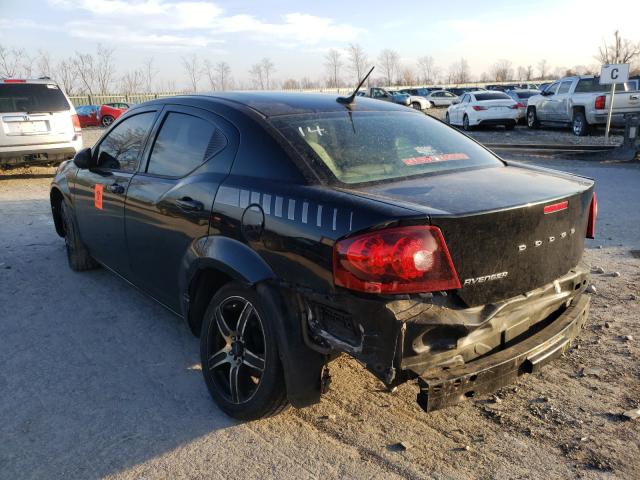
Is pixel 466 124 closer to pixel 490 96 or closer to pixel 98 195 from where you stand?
pixel 490 96

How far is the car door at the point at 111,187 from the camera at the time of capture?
13.1ft

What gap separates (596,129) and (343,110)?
17398mm

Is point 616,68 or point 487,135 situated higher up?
point 616,68

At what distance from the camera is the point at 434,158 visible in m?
3.19

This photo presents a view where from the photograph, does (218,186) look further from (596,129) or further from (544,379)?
(596,129)

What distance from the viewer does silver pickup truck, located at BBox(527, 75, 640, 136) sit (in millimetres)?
15914

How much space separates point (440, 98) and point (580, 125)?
25783 millimetres

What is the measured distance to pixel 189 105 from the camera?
11.7 ft

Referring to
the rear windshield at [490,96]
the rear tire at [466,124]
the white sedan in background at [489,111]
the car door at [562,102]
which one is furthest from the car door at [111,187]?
the rear windshield at [490,96]

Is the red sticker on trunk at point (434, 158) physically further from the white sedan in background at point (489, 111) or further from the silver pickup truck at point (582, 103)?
the white sedan in background at point (489, 111)

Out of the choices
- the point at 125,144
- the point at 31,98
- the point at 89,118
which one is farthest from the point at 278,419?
the point at 89,118

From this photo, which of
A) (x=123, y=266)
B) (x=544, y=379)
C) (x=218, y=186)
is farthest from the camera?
(x=123, y=266)

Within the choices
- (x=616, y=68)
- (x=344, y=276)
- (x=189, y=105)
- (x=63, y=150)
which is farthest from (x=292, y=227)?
(x=616, y=68)

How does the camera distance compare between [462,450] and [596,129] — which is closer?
[462,450]
